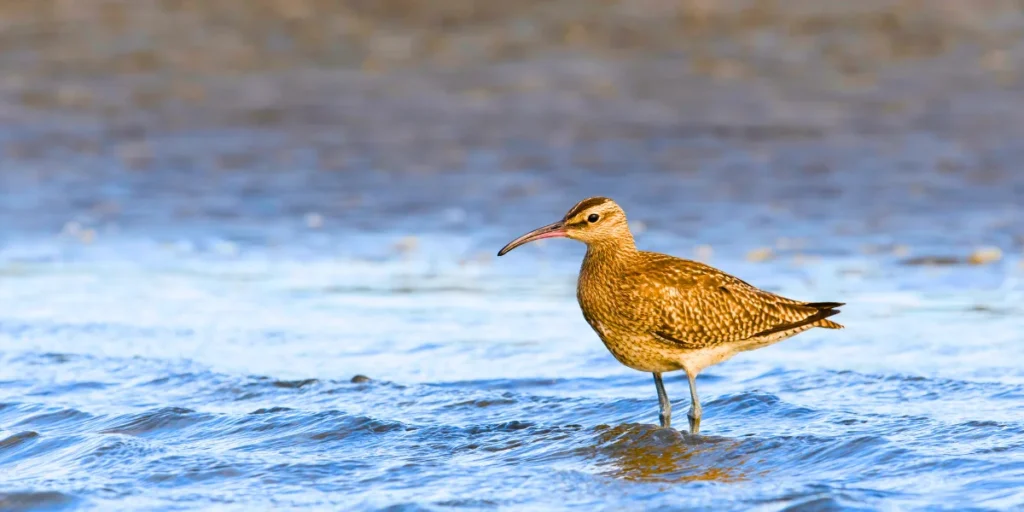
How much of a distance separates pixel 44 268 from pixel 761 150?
6661 mm

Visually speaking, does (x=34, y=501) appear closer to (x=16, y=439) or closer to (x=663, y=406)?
(x=16, y=439)

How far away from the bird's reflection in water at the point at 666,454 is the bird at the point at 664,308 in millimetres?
179

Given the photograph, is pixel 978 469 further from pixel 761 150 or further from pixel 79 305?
pixel 761 150

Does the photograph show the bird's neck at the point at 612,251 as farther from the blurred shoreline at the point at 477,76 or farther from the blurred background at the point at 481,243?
the blurred shoreline at the point at 477,76

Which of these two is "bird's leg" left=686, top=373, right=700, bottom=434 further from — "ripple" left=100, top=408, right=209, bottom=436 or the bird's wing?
"ripple" left=100, top=408, right=209, bottom=436

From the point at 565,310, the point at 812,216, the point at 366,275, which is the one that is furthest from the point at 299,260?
the point at 812,216

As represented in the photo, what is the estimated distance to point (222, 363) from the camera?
9.74m

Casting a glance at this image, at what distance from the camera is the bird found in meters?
8.02

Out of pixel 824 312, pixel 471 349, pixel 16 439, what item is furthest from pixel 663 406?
pixel 16 439

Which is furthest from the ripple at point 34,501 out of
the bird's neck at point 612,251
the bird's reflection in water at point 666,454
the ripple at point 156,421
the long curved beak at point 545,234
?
the bird's neck at point 612,251

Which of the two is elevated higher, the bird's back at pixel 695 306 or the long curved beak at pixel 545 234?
the long curved beak at pixel 545 234

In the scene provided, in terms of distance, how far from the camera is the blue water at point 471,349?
7.11m

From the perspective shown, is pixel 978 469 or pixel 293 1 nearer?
pixel 978 469

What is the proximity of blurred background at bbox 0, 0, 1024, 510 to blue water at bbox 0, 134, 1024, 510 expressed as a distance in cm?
3
